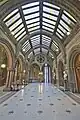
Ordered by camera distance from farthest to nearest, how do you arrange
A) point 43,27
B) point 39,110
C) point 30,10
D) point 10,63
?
1. point 43,27
2. point 10,63
3. point 30,10
4. point 39,110

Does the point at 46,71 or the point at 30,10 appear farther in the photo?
the point at 46,71

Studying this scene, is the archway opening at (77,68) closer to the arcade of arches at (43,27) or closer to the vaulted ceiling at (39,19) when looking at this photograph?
the arcade of arches at (43,27)

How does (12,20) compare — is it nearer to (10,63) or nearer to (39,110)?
(10,63)

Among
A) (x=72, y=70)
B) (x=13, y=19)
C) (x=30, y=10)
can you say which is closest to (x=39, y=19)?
(x=30, y=10)

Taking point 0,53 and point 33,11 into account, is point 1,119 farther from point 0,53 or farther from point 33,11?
point 0,53

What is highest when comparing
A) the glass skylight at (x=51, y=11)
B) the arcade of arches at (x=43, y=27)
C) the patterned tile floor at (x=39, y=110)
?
the glass skylight at (x=51, y=11)

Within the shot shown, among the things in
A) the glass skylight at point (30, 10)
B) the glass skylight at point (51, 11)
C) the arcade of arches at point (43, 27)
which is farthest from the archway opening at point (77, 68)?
the glass skylight at point (30, 10)

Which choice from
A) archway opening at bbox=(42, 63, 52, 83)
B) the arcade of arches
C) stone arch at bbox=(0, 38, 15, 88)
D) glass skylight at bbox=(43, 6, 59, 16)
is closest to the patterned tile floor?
the arcade of arches

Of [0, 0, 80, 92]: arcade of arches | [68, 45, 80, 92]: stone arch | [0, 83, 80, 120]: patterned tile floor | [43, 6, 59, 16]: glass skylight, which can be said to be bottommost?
[0, 83, 80, 120]: patterned tile floor

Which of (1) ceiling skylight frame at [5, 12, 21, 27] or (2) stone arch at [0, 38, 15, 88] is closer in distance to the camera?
(1) ceiling skylight frame at [5, 12, 21, 27]

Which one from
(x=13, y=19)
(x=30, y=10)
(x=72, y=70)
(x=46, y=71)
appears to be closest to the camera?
(x=13, y=19)

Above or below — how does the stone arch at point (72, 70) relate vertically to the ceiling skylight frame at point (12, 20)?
below

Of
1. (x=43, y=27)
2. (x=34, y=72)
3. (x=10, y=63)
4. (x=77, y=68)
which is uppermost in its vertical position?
(x=43, y=27)

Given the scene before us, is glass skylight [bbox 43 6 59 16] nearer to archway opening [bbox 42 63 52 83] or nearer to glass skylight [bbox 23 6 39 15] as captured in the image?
glass skylight [bbox 23 6 39 15]
